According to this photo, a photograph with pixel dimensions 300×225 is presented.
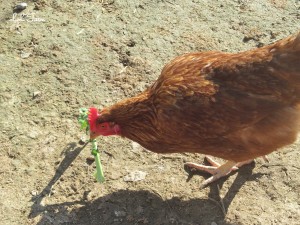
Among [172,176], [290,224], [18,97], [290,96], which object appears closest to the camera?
[290,96]

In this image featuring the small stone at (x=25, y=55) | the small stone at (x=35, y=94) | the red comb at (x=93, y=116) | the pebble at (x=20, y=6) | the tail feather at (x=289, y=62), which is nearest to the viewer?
the tail feather at (x=289, y=62)

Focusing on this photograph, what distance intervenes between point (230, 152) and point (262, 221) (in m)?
0.61

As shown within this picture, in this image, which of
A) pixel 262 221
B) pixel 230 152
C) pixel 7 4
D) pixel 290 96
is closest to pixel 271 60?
pixel 290 96

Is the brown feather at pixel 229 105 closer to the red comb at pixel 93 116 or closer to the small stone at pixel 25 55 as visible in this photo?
the red comb at pixel 93 116

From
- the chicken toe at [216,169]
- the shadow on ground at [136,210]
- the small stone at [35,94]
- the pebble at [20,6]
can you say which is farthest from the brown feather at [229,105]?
the pebble at [20,6]

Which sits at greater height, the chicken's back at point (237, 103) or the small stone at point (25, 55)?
the chicken's back at point (237, 103)

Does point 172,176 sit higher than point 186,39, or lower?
lower

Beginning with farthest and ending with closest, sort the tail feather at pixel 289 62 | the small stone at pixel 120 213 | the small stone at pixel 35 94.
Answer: the small stone at pixel 35 94, the small stone at pixel 120 213, the tail feather at pixel 289 62

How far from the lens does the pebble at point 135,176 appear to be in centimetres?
328

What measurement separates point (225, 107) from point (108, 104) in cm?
132

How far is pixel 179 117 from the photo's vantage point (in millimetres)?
2771

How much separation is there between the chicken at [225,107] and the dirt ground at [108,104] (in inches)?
17.7

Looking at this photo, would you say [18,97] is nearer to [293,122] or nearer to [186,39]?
[186,39]

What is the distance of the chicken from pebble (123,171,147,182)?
44 cm
